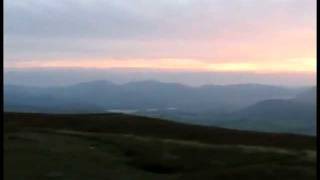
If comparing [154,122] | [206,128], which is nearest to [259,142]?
[206,128]

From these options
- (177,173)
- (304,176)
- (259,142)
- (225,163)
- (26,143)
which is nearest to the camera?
(304,176)

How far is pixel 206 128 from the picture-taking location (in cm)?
7331

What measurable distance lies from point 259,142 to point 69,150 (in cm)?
2758

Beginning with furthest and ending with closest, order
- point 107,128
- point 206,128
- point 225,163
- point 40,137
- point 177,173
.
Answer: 1. point 206,128
2. point 107,128
3. point 40,137
4. point 225,163
5. point 177,173

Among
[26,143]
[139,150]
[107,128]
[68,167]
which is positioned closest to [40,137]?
[26,143]

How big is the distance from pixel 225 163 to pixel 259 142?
2259cm

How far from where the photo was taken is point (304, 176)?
110ft

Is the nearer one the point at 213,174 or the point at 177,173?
the point at 213,174

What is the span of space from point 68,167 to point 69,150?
23.1ft

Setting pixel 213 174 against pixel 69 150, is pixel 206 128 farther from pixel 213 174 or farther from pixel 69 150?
pixel 213 174

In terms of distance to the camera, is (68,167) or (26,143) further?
(26,143)

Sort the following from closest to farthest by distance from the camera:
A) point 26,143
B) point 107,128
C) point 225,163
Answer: point 225,163 < point 26,143 < point 107,128

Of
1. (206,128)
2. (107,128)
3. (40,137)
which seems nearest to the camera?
(40,137)

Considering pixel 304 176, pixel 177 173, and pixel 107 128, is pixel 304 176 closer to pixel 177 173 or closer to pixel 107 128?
pixel 177 173
